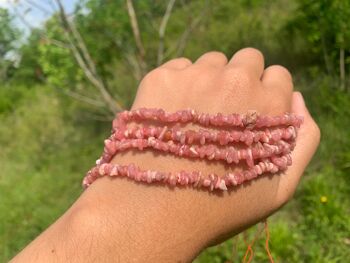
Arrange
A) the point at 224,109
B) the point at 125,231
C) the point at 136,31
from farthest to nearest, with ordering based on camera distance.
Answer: the point at 136,31
the point at 224,109
the point at 125,231

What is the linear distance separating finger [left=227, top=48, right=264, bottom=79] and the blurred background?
24.5 inches

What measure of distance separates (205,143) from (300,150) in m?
0.26

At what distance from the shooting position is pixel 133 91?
177 inches

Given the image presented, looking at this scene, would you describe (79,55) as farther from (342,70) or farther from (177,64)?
(177,64)

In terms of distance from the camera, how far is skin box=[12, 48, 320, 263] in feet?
2.64

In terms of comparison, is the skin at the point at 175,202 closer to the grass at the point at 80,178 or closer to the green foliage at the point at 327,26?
the grass at the point at 80,178

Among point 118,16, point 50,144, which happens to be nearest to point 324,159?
point 118,16

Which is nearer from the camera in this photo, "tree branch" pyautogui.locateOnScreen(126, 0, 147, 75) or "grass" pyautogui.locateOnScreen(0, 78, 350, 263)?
"grass" pyautogui.locateOnScreen(0, 78, 350, 263)

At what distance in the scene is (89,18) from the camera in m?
3.36

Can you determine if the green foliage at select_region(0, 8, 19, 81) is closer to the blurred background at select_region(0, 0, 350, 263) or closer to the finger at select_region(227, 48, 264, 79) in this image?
the blurred background at select_region(0, 0, 350, 263)

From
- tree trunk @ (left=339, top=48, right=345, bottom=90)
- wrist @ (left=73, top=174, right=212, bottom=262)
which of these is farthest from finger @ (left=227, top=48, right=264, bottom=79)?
tree trunk @ (left=339, top=48, right=345, bottom=90)

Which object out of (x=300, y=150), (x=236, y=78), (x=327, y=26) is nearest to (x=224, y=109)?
(x=236, y=78)

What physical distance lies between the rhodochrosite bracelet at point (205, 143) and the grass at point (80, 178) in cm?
58

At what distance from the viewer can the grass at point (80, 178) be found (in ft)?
7.08
